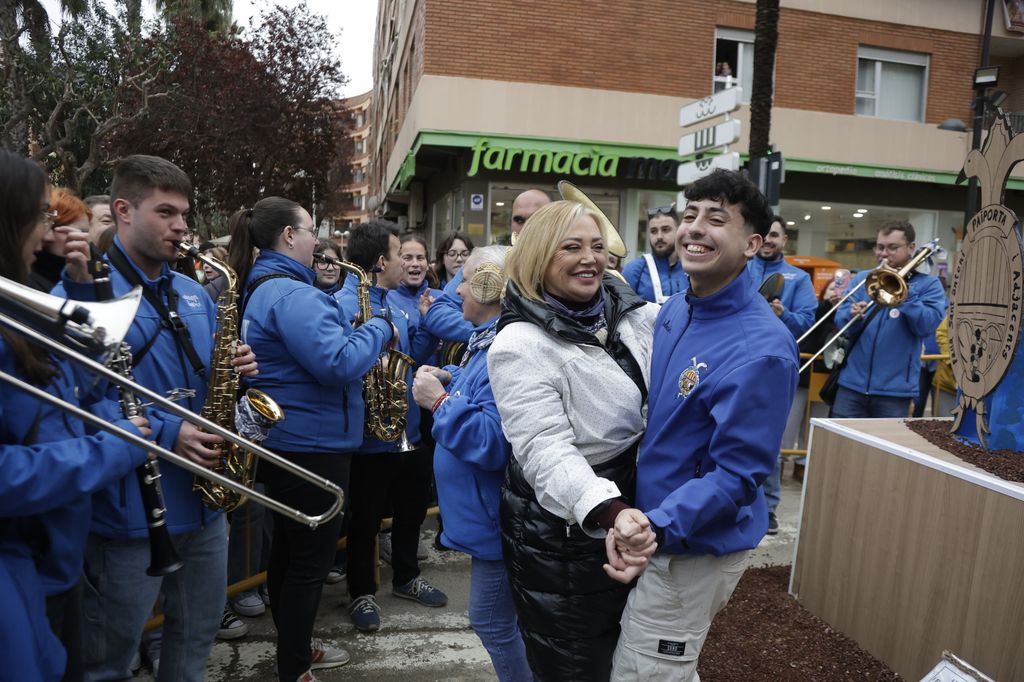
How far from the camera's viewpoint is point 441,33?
12.6 meters

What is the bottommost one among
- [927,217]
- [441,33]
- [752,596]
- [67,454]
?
[752,596]

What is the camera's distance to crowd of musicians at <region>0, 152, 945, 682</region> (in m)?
1.81

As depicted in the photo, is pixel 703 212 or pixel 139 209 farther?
pixel 139 209

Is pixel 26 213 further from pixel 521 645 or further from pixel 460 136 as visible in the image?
pixel 460 136

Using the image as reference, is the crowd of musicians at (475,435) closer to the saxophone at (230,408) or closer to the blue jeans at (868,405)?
the saxophone at (230,408)

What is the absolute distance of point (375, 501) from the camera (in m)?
3.88

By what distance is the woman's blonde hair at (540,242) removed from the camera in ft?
7.25

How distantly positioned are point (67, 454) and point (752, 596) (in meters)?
3.56

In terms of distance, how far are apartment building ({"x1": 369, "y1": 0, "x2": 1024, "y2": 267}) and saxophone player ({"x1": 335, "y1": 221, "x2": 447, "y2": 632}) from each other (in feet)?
27.8

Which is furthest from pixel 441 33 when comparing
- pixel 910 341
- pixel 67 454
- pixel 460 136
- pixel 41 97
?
pixel 67 454

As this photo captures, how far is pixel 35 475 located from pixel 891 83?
17.4m

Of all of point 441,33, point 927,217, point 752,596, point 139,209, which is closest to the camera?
point 139,209

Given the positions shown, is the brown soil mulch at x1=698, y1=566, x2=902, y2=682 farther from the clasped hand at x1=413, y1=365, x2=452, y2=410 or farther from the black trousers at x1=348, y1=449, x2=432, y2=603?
the clasped hand at x1=413, y1=365, x2=452, y2=410

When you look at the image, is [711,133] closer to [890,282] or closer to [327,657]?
[890,282]
